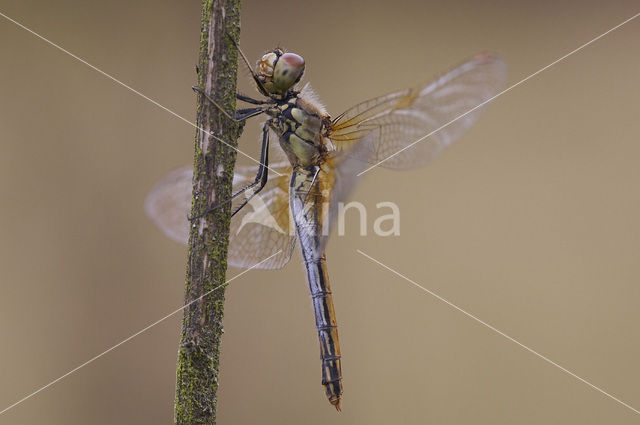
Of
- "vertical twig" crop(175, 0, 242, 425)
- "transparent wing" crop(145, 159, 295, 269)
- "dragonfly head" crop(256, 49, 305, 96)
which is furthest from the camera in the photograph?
"transparent wing" crop(145, 159, 295, 269)

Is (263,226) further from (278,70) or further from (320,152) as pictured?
(278,70)

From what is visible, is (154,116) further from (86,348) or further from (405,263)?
(405,263)

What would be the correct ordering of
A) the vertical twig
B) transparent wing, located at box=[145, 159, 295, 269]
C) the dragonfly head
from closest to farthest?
the vertical twig < the dragonfly head < transparent wing, located at box=[145, 159, 295, 269]

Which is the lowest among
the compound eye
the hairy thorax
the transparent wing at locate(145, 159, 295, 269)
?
the transparent wing at locate(145, 159, 295, 269)

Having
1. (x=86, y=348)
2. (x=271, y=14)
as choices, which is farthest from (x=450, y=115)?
(x=86, y=348)

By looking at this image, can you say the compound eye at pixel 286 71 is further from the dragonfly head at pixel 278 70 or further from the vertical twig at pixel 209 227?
the vertical twig at pixel 209 227

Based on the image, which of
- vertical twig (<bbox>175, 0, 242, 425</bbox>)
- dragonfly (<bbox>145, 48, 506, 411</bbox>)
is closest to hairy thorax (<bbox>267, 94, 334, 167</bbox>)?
dragonfly (<bbox>145, 48, 506, 411</bbox>)

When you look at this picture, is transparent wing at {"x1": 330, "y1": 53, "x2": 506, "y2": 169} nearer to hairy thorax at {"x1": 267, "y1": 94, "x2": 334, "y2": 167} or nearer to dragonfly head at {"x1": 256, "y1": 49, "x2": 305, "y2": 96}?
hairy thorax at {"x1": 267, "y1": 94, "x2": 334, "y2": 167}
